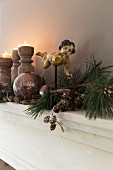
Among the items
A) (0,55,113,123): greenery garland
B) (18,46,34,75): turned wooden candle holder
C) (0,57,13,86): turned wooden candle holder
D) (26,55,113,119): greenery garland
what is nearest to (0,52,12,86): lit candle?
(0,57,13,86): turned wooden candle holder

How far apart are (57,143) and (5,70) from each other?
59cm

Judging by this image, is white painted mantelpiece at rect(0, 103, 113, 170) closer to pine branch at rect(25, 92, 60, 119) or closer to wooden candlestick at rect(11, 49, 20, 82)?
pine branch at rect(25, 92, 60, 119)

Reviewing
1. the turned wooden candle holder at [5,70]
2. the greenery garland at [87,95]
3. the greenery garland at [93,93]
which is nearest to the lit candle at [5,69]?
the turned wooden candle holder at [5,70]

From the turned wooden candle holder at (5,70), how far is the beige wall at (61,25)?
155mm

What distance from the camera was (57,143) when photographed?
0.88 meters

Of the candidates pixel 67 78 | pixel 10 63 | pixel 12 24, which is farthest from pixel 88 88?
pixel 12 24

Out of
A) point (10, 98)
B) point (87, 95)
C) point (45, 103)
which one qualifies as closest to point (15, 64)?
point (10, 98)

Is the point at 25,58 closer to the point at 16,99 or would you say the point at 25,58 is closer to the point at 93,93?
the point at 16,99

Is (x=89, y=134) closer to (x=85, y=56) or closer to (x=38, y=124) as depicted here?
(x=38, y=124)

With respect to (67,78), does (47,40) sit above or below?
above

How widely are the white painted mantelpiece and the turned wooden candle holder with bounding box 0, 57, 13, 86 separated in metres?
0.21

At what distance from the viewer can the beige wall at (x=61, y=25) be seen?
0.89m

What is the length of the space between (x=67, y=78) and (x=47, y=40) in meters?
0.33

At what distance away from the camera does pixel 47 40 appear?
1.16m
